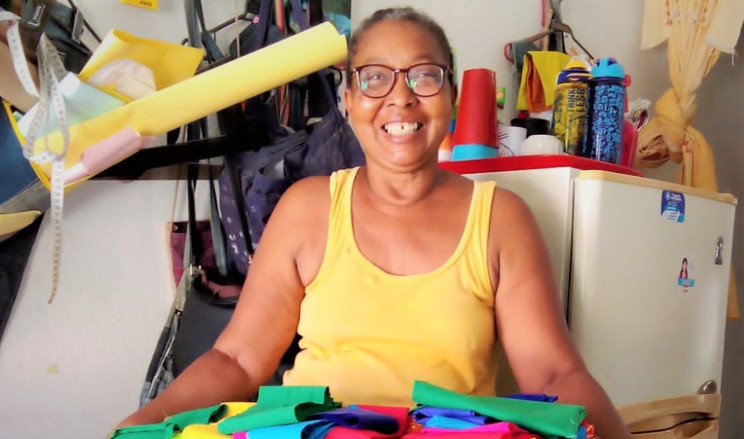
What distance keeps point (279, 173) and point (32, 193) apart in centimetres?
42

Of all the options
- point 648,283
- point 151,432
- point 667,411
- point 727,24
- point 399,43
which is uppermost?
point 727,24

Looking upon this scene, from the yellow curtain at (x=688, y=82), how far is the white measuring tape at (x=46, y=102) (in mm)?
1579

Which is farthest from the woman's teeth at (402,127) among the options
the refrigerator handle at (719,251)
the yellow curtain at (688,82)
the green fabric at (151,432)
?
the yellow curtain at (688,82)

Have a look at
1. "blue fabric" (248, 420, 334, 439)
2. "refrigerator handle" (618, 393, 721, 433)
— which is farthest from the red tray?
"blue fabric" (248, 420, 334, 439)

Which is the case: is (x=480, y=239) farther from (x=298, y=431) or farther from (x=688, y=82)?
(x=688, y=82)

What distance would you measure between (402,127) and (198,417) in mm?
492

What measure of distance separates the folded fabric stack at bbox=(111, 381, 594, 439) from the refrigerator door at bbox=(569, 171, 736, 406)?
1.69ft

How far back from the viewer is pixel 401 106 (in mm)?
961

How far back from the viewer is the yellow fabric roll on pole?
999mm

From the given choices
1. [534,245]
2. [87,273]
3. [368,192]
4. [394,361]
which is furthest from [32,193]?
[534,245]

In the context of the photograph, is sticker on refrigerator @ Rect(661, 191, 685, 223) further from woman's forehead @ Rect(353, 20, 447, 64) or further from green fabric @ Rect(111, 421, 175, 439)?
green fabric @ Rect(111, 421, 175, 439)

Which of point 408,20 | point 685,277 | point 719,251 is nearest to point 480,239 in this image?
point 408,20

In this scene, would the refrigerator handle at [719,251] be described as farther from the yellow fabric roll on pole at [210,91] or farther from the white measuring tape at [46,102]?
the white measuring tape at [46,102]

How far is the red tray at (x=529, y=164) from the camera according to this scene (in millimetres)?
1145
